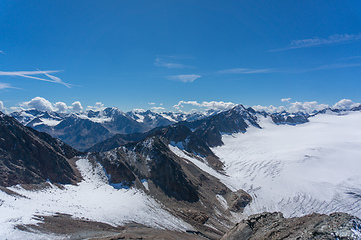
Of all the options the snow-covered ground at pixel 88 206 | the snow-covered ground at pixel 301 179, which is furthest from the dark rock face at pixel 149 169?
the snow-covered ground at pixel 301 179

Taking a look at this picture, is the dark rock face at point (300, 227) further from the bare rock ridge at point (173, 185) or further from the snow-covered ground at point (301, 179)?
the snow-covered ground at point (301, 179)

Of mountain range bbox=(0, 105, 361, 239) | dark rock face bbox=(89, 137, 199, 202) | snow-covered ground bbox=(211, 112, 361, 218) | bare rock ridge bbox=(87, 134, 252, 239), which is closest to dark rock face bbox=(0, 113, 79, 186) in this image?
mountain range bbox=(0, 105, 361, 239)

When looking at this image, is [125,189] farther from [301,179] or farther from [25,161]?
[301,179]

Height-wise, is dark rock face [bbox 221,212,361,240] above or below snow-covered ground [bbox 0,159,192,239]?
above

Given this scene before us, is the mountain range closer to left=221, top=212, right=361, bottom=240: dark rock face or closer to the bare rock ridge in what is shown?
the bare rock ridge

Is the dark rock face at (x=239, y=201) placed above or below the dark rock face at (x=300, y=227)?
below
